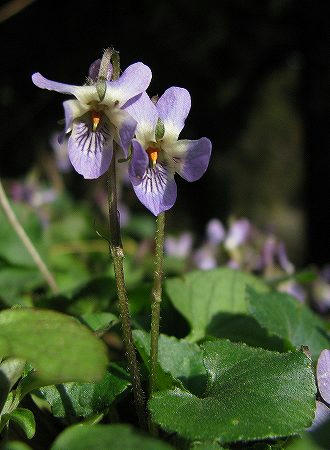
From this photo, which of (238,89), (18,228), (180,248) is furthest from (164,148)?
(238,89)

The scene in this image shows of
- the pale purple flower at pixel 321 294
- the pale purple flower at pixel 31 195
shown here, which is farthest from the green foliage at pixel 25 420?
the pale purple flower at pixel 31 195

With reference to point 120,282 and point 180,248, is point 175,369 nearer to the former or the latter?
point 120,282

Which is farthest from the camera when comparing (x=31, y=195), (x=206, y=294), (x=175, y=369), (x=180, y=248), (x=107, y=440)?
(x=31, y=195)

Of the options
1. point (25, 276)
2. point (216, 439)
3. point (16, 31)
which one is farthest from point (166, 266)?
point (16, 31)

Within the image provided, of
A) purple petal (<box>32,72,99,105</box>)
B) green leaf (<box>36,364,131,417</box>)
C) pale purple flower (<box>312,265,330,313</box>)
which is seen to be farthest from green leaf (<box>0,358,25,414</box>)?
pale purple flower (<box>312,265,330,313</box>)

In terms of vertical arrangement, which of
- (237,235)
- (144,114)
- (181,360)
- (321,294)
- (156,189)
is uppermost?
(144,114)

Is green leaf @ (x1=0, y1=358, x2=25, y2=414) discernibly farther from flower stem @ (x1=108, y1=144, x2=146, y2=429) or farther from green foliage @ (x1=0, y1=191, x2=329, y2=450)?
flower stem @ (x1=108, y1=144, x2=146, y2=429)

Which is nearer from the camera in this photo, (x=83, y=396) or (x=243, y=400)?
(x=243, y=400)
